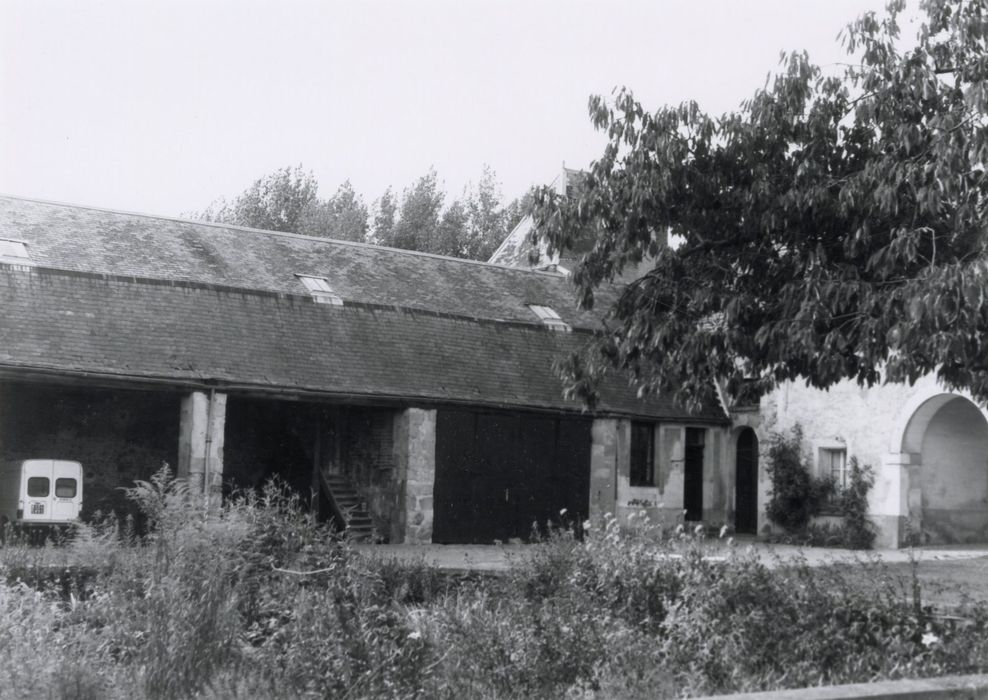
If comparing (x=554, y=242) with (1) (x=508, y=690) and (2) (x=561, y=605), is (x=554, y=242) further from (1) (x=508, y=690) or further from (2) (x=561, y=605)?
(1) (x=508, y=690)

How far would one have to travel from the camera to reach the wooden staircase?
2116 cm

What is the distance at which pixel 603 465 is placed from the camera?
76.8 ft

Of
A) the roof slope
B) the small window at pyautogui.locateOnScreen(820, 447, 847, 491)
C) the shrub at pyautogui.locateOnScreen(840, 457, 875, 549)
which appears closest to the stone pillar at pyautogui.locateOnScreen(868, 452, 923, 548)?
the shrub at pyautogui.locateOnScreen(840, 457, 875, 549)

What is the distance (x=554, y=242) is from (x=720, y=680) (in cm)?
580

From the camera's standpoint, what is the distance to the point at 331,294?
2319cm

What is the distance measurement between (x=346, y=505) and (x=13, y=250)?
768cm

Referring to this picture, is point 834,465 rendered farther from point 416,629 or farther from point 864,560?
point 416,629

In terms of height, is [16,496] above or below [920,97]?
below

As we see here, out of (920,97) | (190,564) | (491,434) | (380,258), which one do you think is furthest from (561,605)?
(380,258)

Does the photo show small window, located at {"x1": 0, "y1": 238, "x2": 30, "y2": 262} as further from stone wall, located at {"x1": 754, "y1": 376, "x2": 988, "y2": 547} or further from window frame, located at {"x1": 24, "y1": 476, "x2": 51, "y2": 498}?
stone wall, located at {"x1": 754, "y1": 376, "x2": 988, "y2": 547}

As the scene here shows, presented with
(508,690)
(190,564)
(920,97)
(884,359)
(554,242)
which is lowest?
(508,690)

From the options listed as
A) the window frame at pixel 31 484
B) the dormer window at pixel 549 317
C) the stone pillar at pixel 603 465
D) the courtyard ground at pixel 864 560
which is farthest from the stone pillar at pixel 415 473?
the window frame at pixel 31 484

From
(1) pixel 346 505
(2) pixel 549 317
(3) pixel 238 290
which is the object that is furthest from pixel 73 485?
(2) pixel 549 317

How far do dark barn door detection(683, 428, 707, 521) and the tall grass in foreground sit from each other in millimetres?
17546
